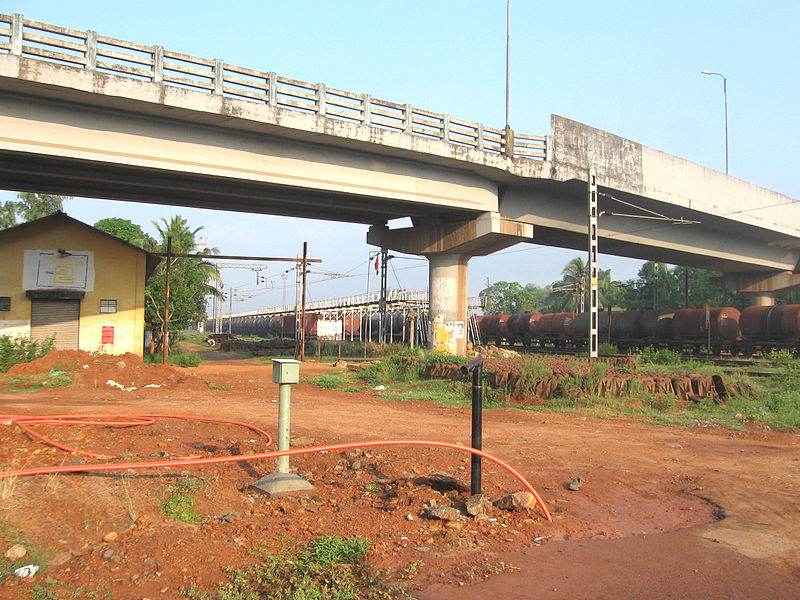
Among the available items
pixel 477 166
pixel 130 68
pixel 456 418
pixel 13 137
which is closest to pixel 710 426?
pixel 456 418

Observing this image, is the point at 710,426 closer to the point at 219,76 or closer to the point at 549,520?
the point at 549,520

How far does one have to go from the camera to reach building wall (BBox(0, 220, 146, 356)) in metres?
20.2

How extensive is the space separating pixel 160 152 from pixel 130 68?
2.39 m

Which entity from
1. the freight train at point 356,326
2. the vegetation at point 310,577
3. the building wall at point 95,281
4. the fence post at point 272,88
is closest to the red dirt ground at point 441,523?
the vegetation at point 310,577

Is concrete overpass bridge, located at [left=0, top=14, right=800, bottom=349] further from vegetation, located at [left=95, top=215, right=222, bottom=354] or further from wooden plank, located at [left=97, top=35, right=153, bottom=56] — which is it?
vegetation, located at [left=95, top=215, right=222, bottom=354]

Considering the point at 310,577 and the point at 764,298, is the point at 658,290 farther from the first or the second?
the point at 310,577

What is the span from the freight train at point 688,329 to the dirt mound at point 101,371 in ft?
82.3

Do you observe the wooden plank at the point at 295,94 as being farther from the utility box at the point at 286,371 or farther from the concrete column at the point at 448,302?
the utility box at the point at 286,371

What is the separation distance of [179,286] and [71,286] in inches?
396

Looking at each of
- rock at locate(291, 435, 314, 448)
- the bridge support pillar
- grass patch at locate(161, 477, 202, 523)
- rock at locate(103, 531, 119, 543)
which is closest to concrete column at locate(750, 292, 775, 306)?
the bridge support pillar

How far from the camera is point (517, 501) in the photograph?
5227mm

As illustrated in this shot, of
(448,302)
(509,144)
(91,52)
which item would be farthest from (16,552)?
(448,302)

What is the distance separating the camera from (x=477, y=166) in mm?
22500

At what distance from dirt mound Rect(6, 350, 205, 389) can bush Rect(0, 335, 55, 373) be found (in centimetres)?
120
